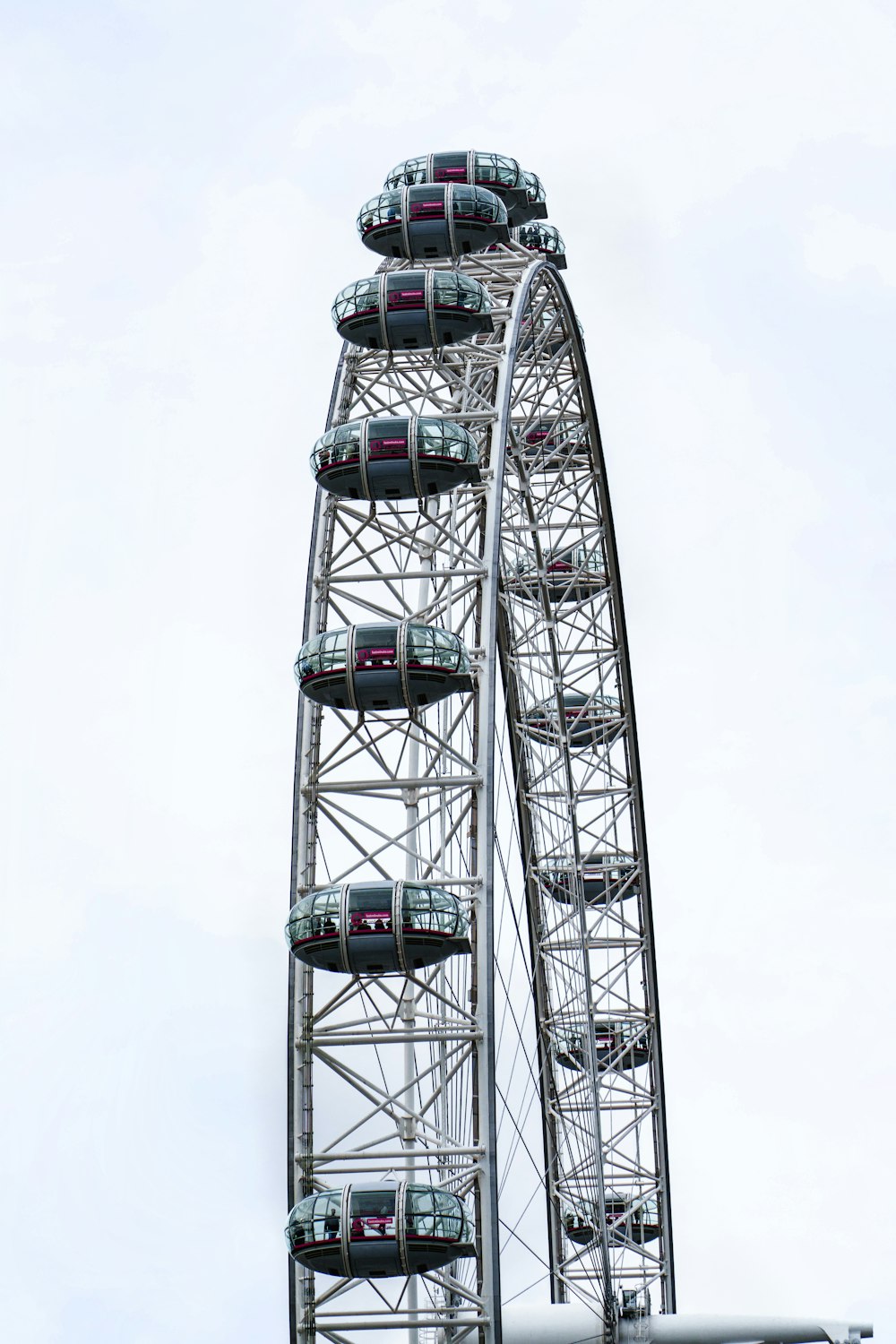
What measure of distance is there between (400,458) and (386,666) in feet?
16.8

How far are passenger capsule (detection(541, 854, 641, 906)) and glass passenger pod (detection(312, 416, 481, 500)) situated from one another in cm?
2192

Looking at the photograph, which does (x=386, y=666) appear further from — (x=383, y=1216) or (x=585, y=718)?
(x=585, y=718)

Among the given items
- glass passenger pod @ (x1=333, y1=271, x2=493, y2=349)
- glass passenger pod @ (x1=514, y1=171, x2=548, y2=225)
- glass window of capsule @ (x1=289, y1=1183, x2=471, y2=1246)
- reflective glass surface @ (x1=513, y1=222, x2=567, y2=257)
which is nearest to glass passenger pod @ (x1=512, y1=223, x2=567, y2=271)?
reflective glass surface @ (x1=513, y1=222, x2=567, y2=257)

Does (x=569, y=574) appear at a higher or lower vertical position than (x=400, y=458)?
higher

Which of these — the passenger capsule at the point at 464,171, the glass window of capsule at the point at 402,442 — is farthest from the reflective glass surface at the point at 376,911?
the passenger capsule at the point at 464,171

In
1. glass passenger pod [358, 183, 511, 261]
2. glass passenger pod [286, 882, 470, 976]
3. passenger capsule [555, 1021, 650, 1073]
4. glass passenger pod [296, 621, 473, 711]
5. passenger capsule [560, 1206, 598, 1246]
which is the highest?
glass passenger pod [358, 183, 511, 261]

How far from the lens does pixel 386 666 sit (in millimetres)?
48531

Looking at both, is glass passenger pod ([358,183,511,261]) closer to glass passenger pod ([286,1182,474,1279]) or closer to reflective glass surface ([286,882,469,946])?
reflective glass surface ([286,882,469,946])

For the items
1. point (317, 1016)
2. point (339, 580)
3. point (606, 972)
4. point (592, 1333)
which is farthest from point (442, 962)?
point (606, 972)

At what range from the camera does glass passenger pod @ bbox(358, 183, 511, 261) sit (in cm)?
5634

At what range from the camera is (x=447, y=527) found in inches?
2090

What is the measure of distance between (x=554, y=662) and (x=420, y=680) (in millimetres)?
18616

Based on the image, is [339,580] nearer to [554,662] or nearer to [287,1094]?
[287,1094]

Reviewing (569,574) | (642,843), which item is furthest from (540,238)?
(642,843)
